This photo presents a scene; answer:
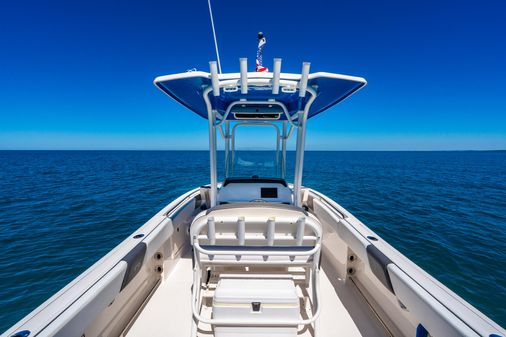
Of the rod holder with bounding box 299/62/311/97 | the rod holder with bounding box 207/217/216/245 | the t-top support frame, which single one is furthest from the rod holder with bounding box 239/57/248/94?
the rod holder with bounding box 207/217/216/245

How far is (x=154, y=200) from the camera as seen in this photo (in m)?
12.2

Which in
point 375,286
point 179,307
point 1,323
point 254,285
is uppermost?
point 254,285

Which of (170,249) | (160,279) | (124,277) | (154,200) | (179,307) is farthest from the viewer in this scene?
(154,200)

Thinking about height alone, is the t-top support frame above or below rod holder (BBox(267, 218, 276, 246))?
above

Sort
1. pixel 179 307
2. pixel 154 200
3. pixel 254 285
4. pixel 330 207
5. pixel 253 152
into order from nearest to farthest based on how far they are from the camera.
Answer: pixel 254 285
pixel 179 307
pixel 330 207
pixel 253 152
pixel 154 200

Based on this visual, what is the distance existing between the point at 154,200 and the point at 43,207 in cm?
515

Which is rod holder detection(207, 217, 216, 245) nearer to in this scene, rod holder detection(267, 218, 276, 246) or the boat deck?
rod holder detection(267, 218, 276, 246)

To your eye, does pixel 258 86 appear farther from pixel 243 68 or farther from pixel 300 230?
pixel 300 230

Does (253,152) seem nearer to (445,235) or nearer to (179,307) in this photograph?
(179,307)

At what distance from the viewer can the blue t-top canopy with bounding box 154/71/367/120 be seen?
2.28 metres

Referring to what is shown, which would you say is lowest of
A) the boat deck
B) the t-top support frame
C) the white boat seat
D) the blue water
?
the blue water

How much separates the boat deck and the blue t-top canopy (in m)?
2.49

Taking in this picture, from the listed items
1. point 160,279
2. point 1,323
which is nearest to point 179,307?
point 160,279

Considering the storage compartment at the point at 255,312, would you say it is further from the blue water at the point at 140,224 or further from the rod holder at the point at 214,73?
the blue water at the point at 140,224
